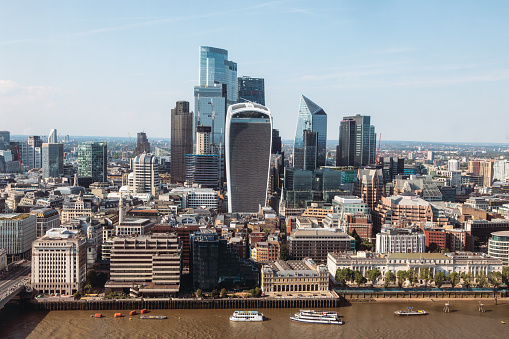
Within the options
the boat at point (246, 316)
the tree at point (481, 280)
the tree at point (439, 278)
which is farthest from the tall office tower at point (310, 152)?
the boat at point (246, 316)

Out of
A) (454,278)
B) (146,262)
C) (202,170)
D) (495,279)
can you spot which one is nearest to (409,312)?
(454,278)

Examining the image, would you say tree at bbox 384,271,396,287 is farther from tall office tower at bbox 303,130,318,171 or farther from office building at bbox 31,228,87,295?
tall office tower at bbox 303,130,318,171

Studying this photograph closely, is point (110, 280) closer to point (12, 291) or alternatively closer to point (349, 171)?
point (12, 291)

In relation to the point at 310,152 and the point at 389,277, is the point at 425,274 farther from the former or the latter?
the point at 310,152

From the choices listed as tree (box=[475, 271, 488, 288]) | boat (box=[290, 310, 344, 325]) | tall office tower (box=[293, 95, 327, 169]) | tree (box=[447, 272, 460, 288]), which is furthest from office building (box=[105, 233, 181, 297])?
tall office tower (box=[293, 95, 327, 169])

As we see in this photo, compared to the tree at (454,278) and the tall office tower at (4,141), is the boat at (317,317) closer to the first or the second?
the tree at (454,278)

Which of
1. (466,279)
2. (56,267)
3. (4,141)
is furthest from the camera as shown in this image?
(4,141)
